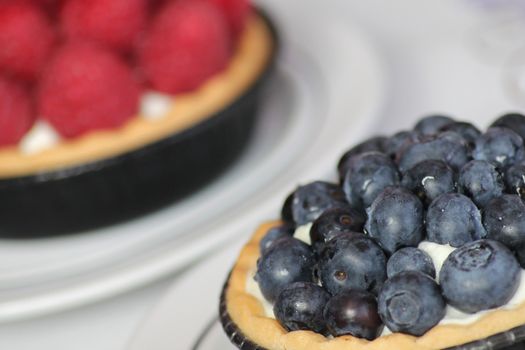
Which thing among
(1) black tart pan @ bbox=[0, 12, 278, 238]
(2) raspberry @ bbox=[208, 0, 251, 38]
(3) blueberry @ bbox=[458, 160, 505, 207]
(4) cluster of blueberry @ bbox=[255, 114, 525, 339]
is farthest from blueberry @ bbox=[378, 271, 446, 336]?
(2) raspberry @ bbox=[208, 0, 251, 38]

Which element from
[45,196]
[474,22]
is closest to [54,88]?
[45,196]

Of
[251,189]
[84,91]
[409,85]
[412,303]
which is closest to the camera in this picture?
[412,303]

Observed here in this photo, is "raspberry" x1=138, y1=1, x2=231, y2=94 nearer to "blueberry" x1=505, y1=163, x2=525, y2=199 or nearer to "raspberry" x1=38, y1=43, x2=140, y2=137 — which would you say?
"raspberry" x1=38, y1=43, x2=140, y2=137

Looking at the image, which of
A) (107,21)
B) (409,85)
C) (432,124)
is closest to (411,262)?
(432,124)

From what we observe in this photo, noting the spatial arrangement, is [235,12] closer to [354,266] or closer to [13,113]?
[13,113]

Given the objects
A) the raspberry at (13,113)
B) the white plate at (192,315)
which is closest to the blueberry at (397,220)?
the white plate at (192,315)
